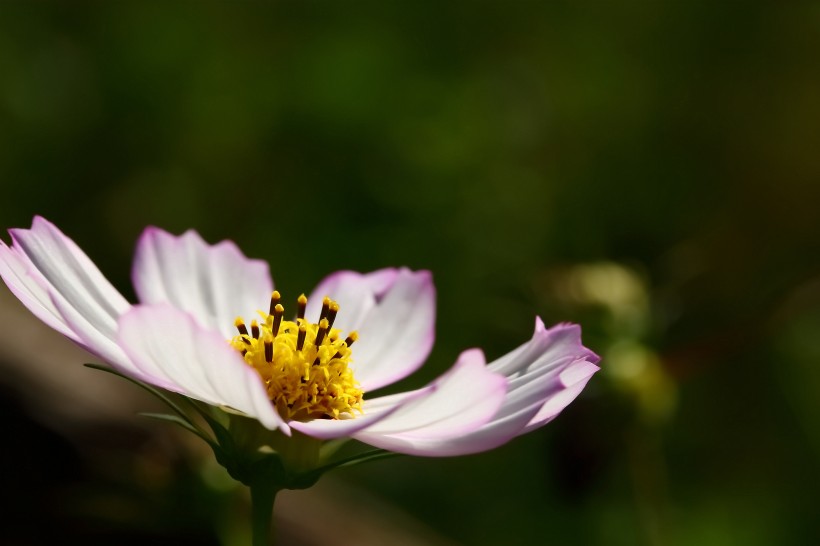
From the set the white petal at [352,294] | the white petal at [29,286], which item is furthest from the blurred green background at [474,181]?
the white petal at [29,286]

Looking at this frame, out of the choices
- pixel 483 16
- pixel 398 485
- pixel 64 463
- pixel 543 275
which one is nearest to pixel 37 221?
pixel 543 275

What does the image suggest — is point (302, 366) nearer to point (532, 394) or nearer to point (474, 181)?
point (532, 394)

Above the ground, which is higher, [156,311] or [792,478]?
[792,478]

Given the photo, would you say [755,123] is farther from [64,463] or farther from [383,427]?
[383,427]

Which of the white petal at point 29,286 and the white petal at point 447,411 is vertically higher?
the white petal at point 29,286

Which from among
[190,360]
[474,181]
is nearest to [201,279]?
[190,360]

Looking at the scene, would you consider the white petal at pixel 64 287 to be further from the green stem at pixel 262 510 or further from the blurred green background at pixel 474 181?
the blurred green background at pixel 474 181

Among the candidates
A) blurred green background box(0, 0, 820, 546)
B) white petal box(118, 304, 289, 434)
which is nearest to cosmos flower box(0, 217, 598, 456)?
white petal box(118, 304, 289, 434)
